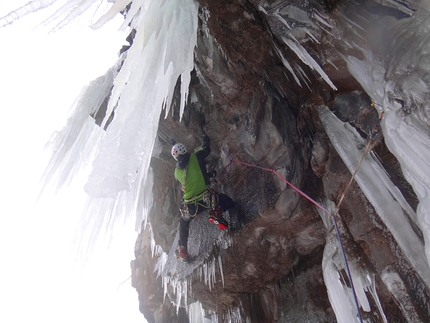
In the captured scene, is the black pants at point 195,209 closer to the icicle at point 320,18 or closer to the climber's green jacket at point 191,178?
the climber's green jacket at point 191,178

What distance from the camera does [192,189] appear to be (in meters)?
4.93

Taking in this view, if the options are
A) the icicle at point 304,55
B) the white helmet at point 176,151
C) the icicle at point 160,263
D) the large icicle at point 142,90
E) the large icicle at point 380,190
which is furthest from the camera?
the icicle at point 160,263

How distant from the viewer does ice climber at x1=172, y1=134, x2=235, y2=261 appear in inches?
187

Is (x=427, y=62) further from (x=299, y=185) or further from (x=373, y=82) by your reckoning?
(x=299, y=185)

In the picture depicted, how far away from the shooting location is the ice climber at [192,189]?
15.6 ft

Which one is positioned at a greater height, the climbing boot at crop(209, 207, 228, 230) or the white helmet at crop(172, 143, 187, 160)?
the white helmet at crop(172, 143, 187, 160)

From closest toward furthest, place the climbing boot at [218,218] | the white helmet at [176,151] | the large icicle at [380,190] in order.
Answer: the large icicle at [380,190], the climbing boot at [218,218], the white helmet at [176,151]

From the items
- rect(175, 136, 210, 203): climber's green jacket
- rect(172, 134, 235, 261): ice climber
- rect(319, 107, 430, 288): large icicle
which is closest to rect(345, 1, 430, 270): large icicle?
rect(319, 107, 430, 288): large icicle

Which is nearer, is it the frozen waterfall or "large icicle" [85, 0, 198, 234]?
"large icicle" [85, 0, 198, 234]

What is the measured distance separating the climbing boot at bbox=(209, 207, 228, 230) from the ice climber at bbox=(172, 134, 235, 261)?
17cm

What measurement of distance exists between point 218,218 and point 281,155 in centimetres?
117

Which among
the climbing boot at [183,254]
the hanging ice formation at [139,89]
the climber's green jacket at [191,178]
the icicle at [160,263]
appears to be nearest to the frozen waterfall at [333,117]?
the hanging ice formation at [139,89]

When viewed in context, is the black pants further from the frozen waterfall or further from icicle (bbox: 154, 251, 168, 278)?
icicle (bbox: 154, 251, 168, 278)

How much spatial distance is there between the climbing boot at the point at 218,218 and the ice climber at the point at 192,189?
17 cm
